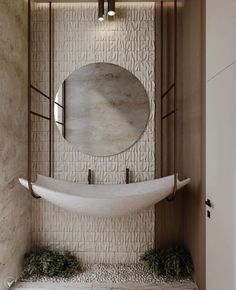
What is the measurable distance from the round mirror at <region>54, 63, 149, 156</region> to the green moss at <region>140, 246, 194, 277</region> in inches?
37.9

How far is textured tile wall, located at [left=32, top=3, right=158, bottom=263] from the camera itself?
2520mm

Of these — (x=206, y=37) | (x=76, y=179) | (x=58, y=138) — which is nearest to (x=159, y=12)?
(x=206, y=37)

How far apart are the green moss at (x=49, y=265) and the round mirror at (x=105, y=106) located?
0.98 m

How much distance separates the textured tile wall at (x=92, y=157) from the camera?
99.2 inches

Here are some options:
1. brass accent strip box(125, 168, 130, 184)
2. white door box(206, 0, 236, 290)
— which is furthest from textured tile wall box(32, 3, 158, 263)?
white door box(206, 0, 236, 290)

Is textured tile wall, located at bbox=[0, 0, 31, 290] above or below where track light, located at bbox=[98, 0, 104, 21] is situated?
below

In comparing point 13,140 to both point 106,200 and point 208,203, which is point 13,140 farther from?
point 208,203

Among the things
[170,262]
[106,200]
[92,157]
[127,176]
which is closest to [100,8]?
[92,157]

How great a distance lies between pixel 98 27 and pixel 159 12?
0.57 metres

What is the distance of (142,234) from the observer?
2.54 m

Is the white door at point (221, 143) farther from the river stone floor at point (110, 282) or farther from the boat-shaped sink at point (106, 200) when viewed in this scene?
the river stone floor at point (110, 282)

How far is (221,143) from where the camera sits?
1.54 meters

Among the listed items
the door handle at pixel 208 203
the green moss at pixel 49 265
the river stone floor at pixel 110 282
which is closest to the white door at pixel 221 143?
the door handle at pixel 208 203

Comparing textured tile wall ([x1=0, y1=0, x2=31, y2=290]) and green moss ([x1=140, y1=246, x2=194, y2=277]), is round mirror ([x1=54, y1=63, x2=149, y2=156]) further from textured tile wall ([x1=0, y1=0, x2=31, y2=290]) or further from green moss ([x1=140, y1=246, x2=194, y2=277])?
green moss ([x1=140, y1=246, x2=194, y2=277])
